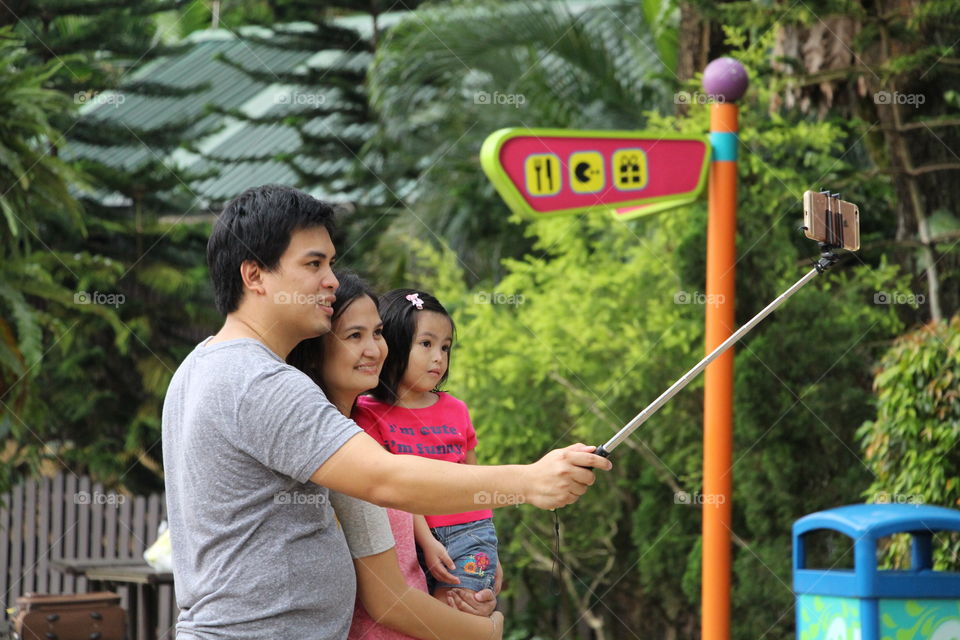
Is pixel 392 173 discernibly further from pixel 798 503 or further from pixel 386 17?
pixel 798 503

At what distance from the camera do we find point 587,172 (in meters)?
4.75

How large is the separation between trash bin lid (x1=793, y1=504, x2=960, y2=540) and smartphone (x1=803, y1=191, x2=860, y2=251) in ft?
6.31

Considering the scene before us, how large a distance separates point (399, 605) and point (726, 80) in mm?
3340

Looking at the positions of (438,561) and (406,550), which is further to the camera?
(438,561)

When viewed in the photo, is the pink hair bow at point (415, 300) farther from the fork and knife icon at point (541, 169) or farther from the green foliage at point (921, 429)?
the green foliage at point (921, 429)

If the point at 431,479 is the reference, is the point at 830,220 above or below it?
above

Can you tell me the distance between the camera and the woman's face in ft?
7.04

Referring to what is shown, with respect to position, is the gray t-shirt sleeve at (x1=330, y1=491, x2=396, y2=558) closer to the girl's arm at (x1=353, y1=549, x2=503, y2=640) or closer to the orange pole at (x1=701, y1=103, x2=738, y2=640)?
the girl's arm at (x1=353, y1=549, x2=503, y2=640)

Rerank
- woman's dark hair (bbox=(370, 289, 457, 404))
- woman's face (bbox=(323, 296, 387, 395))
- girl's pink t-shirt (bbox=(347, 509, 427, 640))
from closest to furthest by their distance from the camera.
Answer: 1. woman's face (bbox=(323, 296, 387, 395))
2. girl's pink t-shirt (bbox=(347, 509, 427, 640))
3. woman's dark hair (bbox=(370, 289, 457, 404))

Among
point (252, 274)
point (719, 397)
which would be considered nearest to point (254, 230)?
point (252, 274)

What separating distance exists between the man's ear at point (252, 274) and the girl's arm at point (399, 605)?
19.0 inches

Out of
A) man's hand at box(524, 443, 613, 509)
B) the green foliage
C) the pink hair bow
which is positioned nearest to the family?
man's hand at box(524, 443, 613, 509)

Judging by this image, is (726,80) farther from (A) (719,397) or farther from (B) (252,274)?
(B) (252,274)

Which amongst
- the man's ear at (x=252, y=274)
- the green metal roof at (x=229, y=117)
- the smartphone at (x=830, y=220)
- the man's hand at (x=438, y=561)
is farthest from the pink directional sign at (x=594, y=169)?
the green metal roof at (x=229, y=117)
